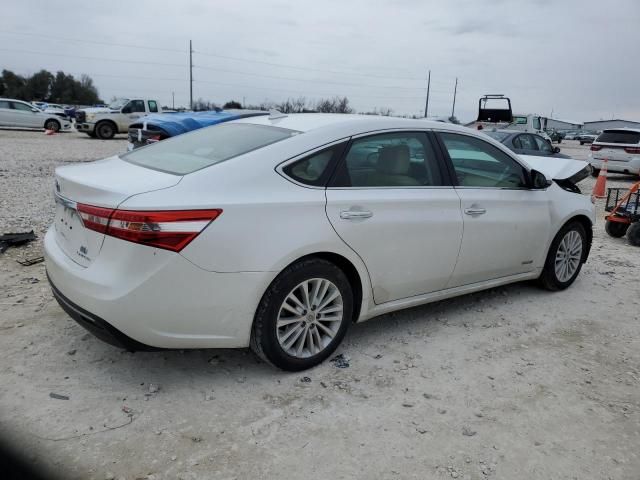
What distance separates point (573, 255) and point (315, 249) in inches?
126

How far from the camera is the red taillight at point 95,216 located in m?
2.74

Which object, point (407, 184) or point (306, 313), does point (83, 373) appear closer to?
point (306, 313)

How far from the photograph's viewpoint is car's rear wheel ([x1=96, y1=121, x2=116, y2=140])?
22.5 m

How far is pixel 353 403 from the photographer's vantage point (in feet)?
9.81

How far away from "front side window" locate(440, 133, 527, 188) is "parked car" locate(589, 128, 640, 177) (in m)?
12.5

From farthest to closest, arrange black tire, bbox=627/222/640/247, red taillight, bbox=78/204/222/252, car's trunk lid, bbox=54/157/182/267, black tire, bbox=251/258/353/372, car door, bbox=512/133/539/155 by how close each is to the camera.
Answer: car door, bbox=512/133/539/155
black tire, bbox=627/222/640/247
black tire, bbox=251/258/353/372
car's trunk lid, bbox=54/157/182/267
red taillight, bbox=78/204/222/252

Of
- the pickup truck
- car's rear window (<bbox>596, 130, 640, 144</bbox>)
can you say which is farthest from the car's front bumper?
car's rear window (<bbox>596, 130, 640, 144</bbox>)

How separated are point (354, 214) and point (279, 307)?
74cm

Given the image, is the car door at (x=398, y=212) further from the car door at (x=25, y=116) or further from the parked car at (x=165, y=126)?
the car door at (x=25, y=116)

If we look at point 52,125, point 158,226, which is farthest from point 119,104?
point 158,226

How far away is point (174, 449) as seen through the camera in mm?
2523

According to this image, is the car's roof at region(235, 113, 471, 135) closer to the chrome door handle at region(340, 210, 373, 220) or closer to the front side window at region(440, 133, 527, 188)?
the front side window at region(440, 133, 527, 188)

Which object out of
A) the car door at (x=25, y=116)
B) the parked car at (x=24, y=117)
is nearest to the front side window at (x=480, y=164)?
the parked car at (x=24, y=117)

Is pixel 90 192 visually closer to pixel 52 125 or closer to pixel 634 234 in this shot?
pixel 634 234
